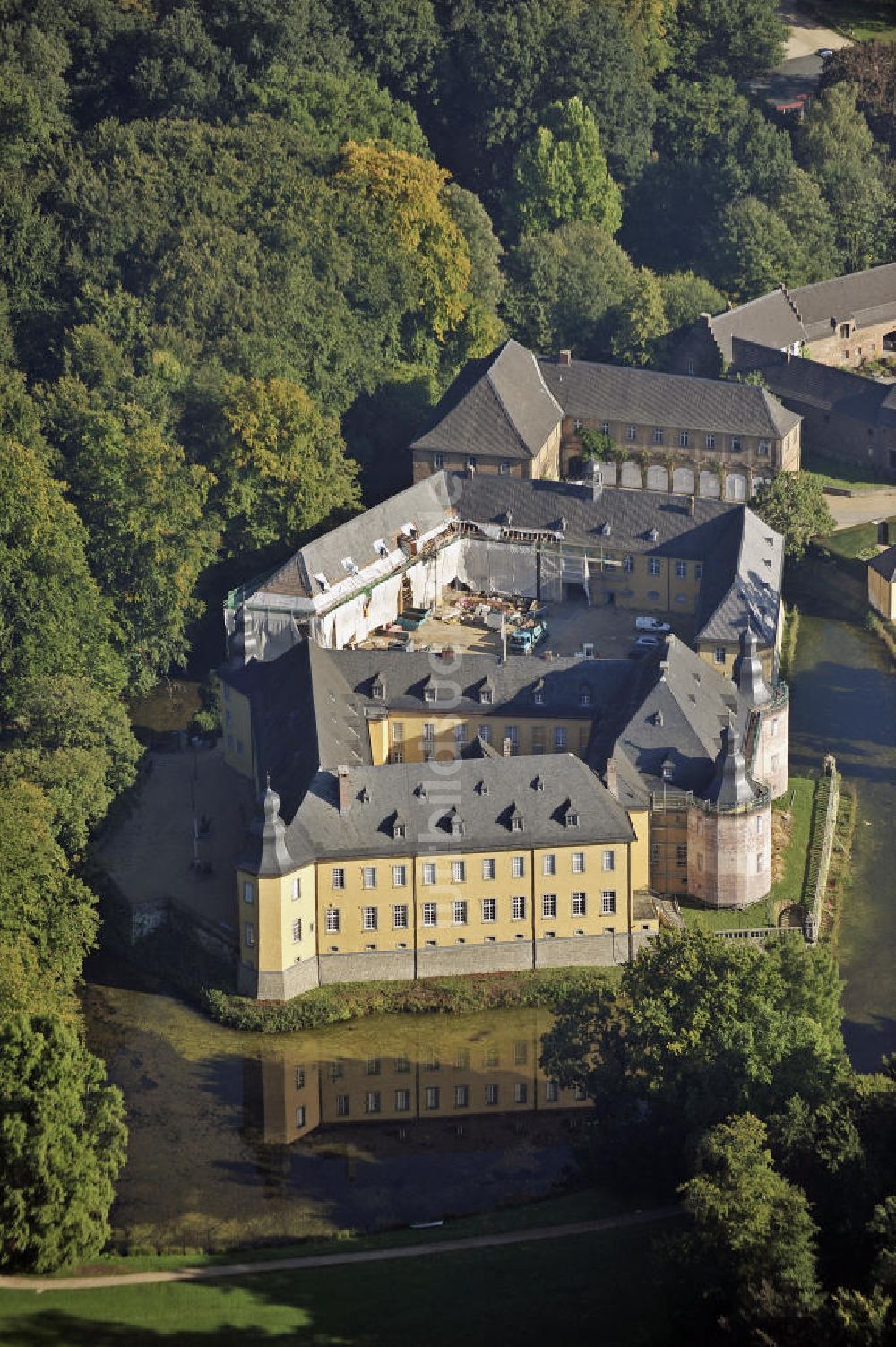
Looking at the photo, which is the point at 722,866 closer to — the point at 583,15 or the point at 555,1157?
the point at 555,1157

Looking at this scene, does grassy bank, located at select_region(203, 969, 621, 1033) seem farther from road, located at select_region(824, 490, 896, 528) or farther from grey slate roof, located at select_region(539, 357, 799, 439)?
grey slate roof, located at select_region(539, 357, 799, 439)

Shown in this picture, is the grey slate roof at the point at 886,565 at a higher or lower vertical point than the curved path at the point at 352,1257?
higher

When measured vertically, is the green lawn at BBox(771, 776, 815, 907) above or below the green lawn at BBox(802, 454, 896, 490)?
below

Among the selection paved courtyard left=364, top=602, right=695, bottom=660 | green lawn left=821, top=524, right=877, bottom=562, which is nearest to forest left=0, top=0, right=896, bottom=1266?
paved courtyard left=364, top=602, right=695, bottom=660

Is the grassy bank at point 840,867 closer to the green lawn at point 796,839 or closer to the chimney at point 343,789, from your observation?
the green lawn at point 796,839

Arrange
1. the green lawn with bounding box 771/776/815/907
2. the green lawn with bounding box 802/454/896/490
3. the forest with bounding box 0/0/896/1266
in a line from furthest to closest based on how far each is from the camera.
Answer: the green lawn with bounding box 802/454/896/490, the forest with bounding box 0/0/896/1266, the green lawn with bounding box 771/776/815/907

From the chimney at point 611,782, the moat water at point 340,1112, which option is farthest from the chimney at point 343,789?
the chimney at point 611,782
